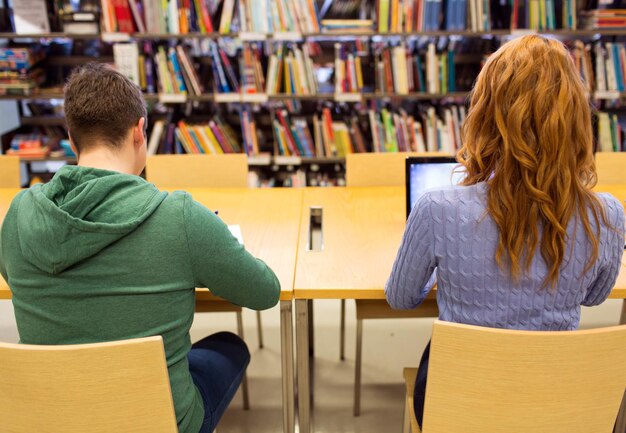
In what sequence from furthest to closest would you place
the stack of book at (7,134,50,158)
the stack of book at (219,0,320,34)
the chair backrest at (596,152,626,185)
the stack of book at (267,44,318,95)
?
the stack of book at (7,134,50,158) < the stack of book at (267,44,318,95) < the stack of book at (219,0,320,34) < the chair backrest at (596,152,626,185)

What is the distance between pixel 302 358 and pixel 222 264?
53 centimetres

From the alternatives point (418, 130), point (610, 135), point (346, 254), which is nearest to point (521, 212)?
point (346, 254)

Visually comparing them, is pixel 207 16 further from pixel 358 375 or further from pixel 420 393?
pixel 420 393

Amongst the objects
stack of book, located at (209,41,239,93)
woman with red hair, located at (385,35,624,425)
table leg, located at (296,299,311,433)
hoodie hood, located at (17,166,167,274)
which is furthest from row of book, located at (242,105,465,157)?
hoodie hood, located at (17,166,167,274)

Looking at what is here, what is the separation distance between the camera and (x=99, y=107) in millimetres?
1113

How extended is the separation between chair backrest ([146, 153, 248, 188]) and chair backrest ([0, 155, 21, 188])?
57cm

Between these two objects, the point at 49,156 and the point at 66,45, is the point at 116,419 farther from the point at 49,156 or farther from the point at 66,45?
the point at 66,45

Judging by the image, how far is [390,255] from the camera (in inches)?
63.7

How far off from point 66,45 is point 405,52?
2.29 metres

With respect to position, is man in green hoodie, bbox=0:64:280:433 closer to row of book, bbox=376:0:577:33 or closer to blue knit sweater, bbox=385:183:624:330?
blue knit sweater, bbox=385:183:624:330

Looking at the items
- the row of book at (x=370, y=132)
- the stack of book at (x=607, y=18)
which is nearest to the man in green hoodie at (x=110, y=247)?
the row of book at (x=370, y=132)

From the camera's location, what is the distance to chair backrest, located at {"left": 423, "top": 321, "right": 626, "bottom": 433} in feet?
3.07

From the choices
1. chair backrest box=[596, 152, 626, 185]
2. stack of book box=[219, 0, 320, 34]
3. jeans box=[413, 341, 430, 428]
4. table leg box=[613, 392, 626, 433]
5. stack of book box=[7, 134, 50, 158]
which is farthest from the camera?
stack of book box=[7, 134, 50, 158]

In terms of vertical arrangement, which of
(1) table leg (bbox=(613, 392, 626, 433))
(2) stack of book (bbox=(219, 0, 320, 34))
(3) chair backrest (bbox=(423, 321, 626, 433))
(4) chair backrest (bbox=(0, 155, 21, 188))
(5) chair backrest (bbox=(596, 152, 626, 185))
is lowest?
(1) table leg (bbox=(613, 392, 626, 433))
